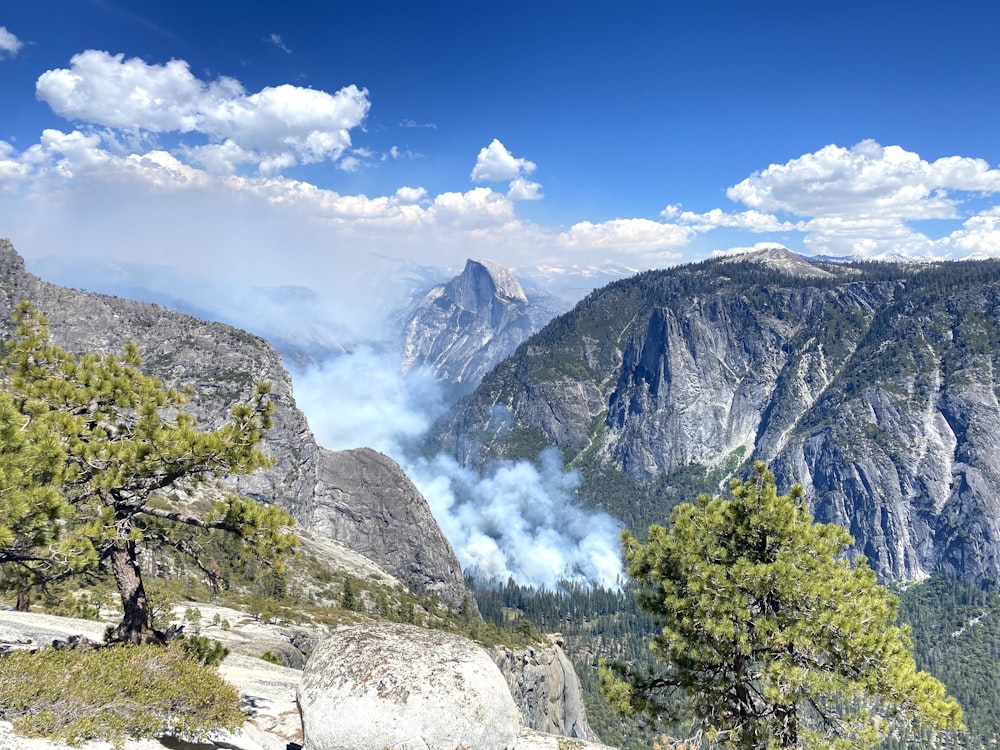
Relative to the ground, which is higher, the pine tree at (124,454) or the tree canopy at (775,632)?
the pine tree at (124,454)

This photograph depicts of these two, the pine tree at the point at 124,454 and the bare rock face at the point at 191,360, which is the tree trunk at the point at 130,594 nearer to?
the pine tree at the point at 124,454

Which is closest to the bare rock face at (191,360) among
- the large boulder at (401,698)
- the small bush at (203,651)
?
the small bush at (203,651)

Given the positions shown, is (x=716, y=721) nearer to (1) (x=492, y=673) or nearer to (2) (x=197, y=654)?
(1) (x=492, y=673)

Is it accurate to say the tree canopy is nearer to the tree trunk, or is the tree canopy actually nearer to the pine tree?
the pine tree

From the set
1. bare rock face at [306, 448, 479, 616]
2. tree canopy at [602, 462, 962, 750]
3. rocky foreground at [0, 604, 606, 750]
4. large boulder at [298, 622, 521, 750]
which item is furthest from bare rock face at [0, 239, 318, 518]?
tree canopy at [602, 462, 962, 750]

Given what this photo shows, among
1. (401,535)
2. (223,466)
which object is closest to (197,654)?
(223,466)
